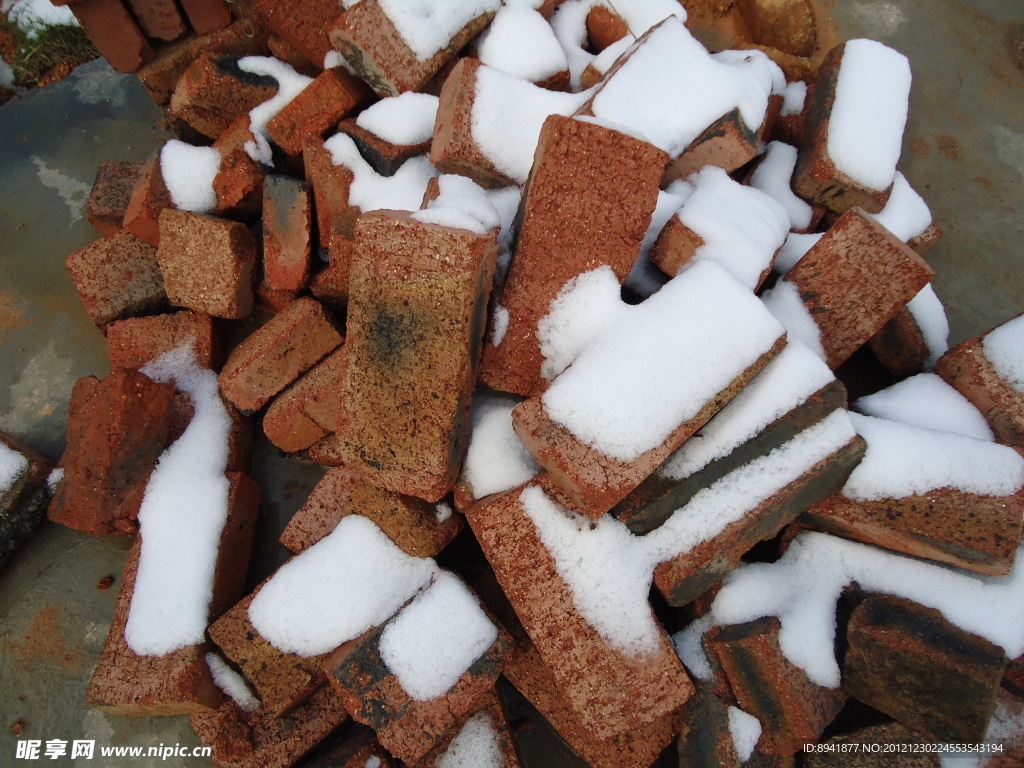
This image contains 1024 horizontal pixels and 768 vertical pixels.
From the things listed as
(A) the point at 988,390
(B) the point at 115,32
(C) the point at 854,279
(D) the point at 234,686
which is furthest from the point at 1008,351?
(B) the point at 115,32

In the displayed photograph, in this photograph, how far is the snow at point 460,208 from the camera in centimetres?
169

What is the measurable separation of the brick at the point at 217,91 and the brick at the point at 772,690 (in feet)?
8.60

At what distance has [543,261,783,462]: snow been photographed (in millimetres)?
1603

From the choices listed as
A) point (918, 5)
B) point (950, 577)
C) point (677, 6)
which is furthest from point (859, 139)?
point (950, 577)

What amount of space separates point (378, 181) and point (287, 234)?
388 millimetres

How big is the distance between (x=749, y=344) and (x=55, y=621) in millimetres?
2599

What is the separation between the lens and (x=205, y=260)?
7.39ft

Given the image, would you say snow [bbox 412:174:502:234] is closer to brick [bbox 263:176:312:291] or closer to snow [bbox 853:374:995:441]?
brick [bbox 263:176:312:291]

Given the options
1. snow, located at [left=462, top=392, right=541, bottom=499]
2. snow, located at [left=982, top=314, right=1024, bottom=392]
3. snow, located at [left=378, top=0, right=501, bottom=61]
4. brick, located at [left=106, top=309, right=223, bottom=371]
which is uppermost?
snow, located at [left=378, top=0, right=501, bottom=61]

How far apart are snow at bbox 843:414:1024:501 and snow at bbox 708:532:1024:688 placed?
0.27 meters

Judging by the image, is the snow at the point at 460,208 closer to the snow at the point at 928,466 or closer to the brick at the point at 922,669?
the snow at the point at 928,466

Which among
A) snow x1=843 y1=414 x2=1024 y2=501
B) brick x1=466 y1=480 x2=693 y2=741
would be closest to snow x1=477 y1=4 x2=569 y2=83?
brick x1=466 y1=480 x2=693 y2=741

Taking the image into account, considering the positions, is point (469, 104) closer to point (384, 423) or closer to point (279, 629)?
point (384, 423)

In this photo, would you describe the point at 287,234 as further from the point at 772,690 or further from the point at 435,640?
the point at 772,690
